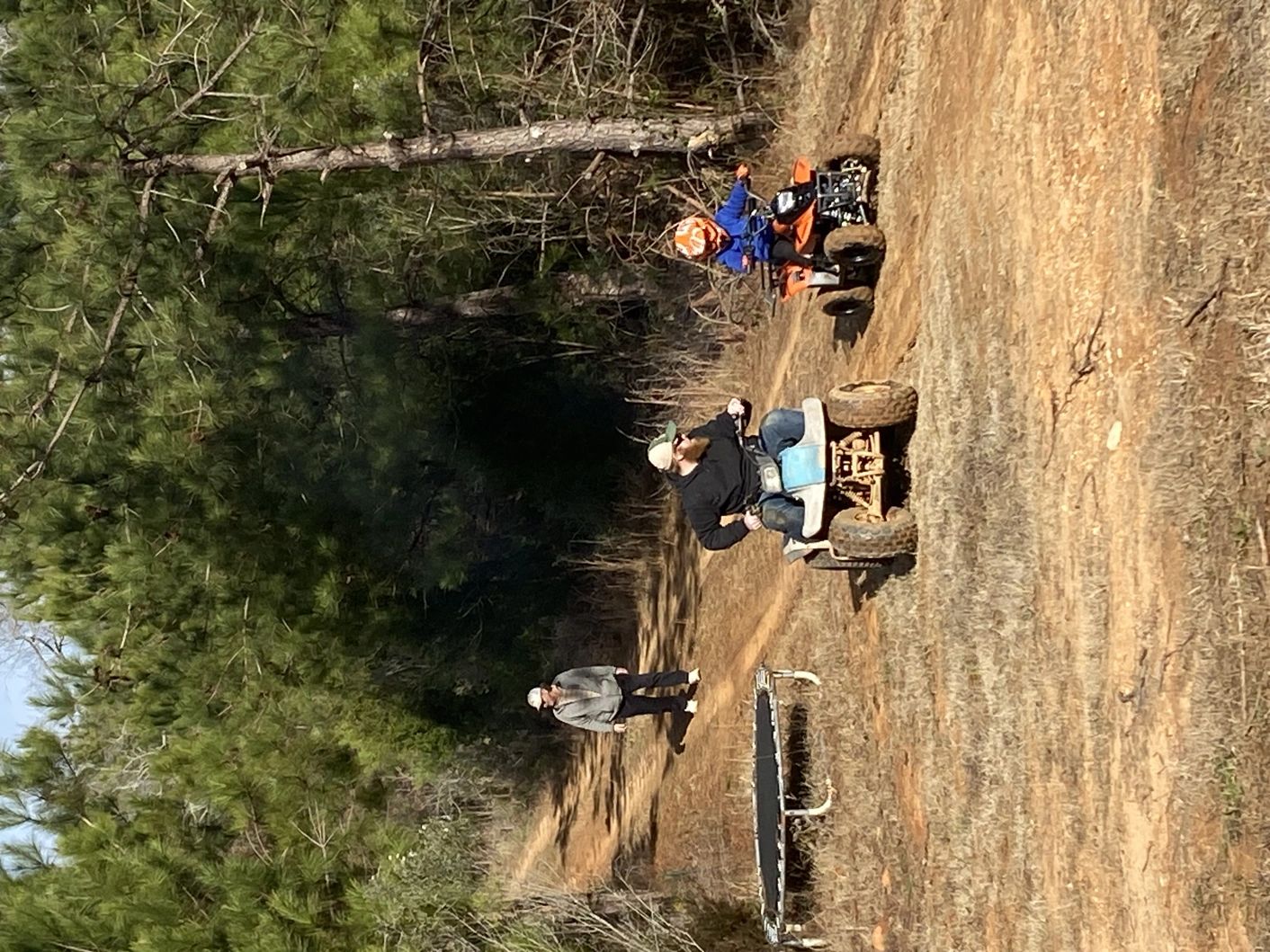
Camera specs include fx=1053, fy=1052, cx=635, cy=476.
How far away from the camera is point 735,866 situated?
28.7ft

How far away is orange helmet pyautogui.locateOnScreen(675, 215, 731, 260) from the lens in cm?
764

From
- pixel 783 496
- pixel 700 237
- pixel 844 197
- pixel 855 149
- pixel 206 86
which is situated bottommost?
pixel 783 496

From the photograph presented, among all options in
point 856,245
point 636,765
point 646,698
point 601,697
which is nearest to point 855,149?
point 856,245

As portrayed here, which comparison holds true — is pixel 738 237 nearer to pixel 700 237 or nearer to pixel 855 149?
pixel 700 237

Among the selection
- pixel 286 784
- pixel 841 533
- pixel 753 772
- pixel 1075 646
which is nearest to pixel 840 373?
pixel 841 533

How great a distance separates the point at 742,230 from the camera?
7793 millimetres

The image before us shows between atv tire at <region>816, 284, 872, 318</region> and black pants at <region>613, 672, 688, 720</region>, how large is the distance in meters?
4.50

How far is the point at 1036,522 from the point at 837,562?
75.4 inches

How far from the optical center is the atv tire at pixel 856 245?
6.95 meters

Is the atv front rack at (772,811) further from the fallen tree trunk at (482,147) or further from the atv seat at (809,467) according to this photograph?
the fallen tree trunk at (482,147)

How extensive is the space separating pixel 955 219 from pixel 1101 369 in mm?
1832

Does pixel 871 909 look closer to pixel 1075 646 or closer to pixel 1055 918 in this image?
pixel 1055 918

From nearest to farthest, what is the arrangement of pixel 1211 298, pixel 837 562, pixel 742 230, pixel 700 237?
pixel 1211 298
pixel 837 562
pixel 700 237
pixel 742 230

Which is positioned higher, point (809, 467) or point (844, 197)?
point (844, 197)
